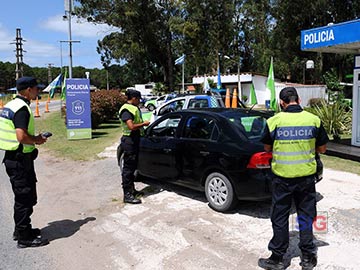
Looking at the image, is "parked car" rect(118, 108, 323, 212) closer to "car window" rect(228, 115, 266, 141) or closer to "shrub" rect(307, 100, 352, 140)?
"car window" rect(228, 115, 266, 141)

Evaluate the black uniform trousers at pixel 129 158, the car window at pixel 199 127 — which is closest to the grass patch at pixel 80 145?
the black uniform trousers at pixel 129 158

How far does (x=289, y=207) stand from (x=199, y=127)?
2.58 metres

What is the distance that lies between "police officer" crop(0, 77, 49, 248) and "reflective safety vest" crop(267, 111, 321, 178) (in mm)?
2788

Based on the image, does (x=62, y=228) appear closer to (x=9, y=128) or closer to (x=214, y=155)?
(x=9, y=128)

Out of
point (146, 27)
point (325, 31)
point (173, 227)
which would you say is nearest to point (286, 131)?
point (173, 227)

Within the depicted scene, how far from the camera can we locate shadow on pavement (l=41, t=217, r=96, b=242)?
4918 millimetres

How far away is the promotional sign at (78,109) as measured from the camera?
533 inches

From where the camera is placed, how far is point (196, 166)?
228 inches

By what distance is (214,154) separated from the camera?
545 cm

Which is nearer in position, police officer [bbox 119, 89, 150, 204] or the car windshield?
the car windshield

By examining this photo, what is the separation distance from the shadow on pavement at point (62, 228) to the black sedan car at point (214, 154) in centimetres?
160

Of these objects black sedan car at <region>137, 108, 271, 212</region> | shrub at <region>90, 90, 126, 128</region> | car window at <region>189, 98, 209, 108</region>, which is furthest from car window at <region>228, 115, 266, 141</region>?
shrub at <region>90, 90, 126, 128</region>

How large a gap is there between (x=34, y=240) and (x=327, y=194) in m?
4.60

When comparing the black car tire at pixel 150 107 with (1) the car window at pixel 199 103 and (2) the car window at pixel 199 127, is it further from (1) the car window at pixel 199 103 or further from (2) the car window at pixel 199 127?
(2) the car window at pixel 199 127
